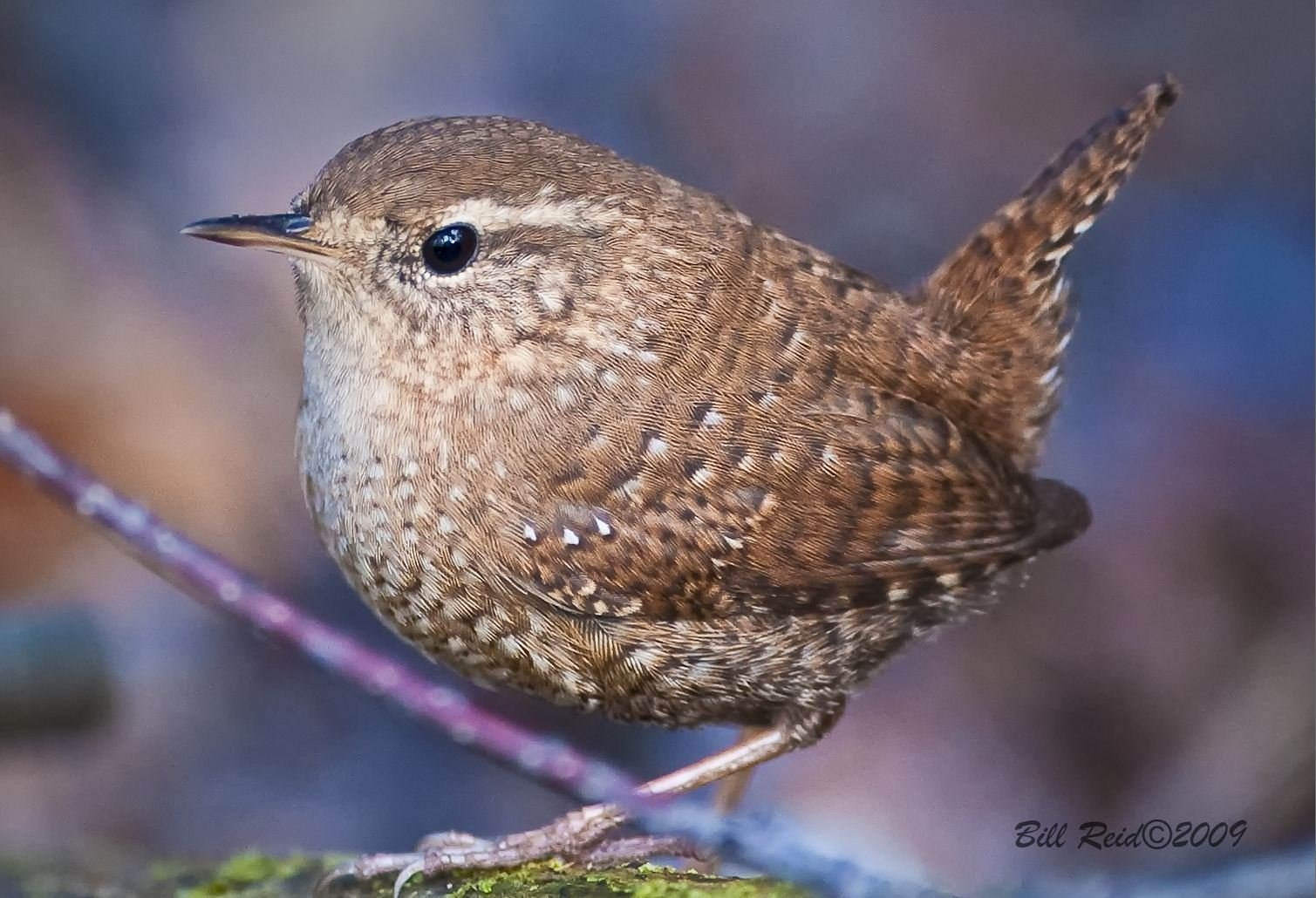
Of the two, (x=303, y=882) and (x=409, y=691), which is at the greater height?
(x=303, y=882)

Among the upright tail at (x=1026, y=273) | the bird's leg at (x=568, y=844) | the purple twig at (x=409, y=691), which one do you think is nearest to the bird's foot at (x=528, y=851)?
the bird's leg at (x=568, y=844)

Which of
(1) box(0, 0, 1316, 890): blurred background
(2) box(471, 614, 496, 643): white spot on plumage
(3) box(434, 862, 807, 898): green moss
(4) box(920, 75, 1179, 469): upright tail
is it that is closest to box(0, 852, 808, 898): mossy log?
(3) box(434, 862, 807, 898): green moss

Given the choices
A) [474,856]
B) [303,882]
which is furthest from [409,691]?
[303,882]

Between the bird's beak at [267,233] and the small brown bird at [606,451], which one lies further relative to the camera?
the small brown bird at [606,451]

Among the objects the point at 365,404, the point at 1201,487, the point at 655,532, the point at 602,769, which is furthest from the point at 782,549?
the point at 1201,487

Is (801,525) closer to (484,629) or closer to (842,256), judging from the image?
(484,629)

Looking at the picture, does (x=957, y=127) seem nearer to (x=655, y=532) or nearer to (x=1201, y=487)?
(x=1201, y=487)

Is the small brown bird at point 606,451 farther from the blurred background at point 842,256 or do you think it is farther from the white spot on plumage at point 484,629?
Answer: the blurred background at point 842,256
